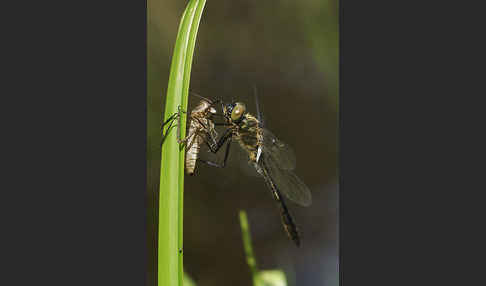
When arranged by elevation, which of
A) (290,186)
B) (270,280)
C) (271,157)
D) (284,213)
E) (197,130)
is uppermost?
(197,130)

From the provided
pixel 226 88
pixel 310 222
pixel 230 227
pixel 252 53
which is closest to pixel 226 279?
pixel 230 227

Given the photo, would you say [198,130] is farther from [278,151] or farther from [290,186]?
[290,186]

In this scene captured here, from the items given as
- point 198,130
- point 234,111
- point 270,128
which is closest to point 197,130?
point 198,130

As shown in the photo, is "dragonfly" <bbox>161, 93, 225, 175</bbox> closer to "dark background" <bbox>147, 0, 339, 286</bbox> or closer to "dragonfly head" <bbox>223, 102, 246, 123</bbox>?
"dragonfly head" <bbox>223, 102, 246, 123</bbox>

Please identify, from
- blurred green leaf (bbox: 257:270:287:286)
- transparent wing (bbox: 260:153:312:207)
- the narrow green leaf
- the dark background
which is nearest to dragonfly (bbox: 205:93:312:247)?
transparent wing (bbox: 260:153:312:207)

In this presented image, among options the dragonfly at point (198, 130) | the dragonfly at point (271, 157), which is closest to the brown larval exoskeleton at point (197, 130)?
the dragonfly at point (198, 130)

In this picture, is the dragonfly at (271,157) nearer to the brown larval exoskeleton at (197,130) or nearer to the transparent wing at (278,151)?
the transparent wing at (278,151)
